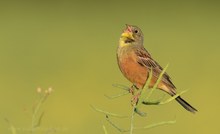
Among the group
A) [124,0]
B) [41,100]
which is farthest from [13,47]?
[41,100]

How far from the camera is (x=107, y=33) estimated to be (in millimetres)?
12422

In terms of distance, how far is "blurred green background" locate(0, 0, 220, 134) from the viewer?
8703mm

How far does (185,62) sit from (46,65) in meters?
1.84

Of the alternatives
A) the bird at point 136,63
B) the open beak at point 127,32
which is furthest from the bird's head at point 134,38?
the open beak at point 127,32

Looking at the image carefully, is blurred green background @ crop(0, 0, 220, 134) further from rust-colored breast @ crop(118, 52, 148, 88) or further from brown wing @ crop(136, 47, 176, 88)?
rust-colored breast @ crop(118, 52, 148, 88)

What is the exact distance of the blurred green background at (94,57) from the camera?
28.6 ft

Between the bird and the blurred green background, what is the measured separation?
2347mm

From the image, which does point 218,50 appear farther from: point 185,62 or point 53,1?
point 53,1

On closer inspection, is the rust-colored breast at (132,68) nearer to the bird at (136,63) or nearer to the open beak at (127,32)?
the bird at (136,63)

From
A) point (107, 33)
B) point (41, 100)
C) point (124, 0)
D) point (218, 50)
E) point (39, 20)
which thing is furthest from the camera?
point (124, 0)

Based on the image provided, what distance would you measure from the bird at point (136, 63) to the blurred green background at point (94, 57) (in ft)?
7.70

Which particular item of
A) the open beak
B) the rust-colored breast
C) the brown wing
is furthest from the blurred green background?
the open beak

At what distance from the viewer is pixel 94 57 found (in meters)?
10.9

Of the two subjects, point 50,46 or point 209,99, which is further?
point 50,46
